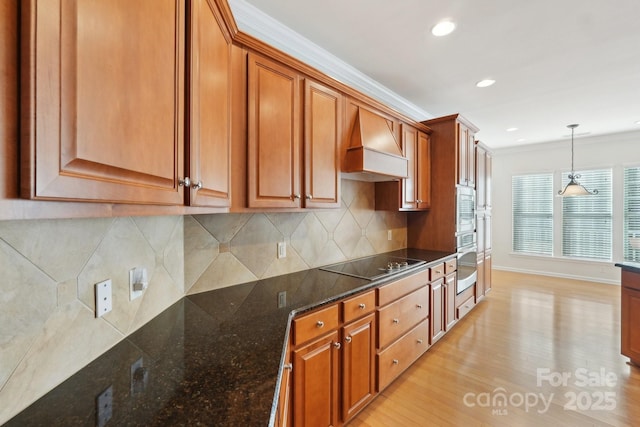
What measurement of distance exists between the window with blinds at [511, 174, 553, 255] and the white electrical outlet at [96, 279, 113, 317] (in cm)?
712

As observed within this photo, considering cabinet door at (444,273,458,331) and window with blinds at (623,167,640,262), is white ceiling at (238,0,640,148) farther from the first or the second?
cabinet door at (444,273,458,331)

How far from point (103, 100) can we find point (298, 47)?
1957mm

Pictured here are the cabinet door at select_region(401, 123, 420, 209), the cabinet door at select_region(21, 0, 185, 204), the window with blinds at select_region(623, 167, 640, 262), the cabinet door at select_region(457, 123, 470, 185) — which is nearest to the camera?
the cabinet door at select_region(21, 0, 185, 204)

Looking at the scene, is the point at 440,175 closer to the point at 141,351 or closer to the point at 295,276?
the point at 295,276

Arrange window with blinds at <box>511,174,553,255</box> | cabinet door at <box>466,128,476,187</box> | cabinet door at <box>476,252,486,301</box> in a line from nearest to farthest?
1. cabinet door at <box>466,128,476,187</box>
2. cabinet door at <box>476,252,486,301</box>
3. window with blinds at <box>511,174,553,255</box>

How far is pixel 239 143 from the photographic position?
4.88 ft

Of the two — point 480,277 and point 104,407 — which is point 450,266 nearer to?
point 480,277

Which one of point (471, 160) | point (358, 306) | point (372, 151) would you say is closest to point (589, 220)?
point (471, 160)

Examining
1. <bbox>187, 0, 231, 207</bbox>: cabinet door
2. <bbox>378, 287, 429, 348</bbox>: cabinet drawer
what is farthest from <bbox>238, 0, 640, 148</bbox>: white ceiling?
<bbox>378, 287, 429, 348</bbox>: cabinet drawer

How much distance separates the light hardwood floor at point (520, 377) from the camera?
75.4 inches

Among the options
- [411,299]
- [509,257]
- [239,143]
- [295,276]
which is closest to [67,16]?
[239,143]

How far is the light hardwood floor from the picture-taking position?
1.91m

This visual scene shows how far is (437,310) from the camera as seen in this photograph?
2.72 metres

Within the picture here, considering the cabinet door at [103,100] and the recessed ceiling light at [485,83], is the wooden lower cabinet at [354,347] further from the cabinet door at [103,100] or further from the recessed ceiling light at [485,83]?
the recessed ceiling light at [485,83]
